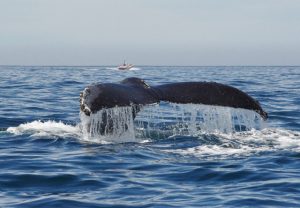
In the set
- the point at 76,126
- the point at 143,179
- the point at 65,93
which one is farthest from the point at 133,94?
the point at 65,93

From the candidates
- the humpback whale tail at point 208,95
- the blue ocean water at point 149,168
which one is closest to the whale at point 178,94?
the humpback whale tail at point 208,95

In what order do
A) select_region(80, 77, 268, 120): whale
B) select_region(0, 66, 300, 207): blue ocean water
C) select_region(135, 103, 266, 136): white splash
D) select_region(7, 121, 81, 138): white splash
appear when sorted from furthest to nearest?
select_region(7, 121, 81, 138): white splash → select_region(135, 103, 266, 136): white splash → select_region(80, 77, 268, 120): whale → select_region(0, 66, 300, 207): blue ocean water

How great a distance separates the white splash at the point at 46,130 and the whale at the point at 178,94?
2.79m

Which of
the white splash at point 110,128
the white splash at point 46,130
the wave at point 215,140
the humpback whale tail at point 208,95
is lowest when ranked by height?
the white splash at point 46,130

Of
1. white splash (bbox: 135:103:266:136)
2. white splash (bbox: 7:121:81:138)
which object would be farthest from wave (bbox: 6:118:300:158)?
white splash (bbox: 135:103:266:136)

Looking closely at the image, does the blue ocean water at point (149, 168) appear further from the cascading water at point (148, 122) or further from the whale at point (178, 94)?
the whale at point (178, 94)

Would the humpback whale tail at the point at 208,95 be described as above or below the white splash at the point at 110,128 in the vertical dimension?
above

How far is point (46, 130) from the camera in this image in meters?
12.6

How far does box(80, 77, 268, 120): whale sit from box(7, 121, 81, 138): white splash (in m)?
2.79

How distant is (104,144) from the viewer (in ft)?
34.0

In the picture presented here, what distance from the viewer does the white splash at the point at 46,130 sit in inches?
475

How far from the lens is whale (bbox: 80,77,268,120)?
8750 mm

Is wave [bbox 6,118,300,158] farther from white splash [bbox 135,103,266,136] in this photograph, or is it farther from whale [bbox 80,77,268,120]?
whale [bbox 80,77,268,120]

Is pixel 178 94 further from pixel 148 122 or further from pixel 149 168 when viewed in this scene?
pixel 149 168
